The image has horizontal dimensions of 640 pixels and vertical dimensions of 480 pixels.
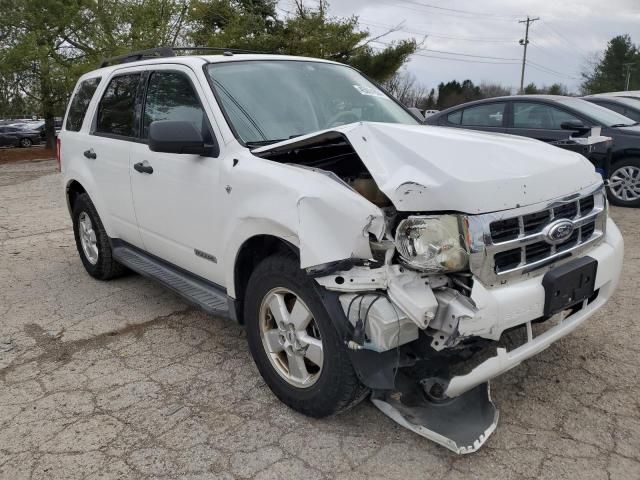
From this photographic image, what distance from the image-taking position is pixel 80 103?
5.21m

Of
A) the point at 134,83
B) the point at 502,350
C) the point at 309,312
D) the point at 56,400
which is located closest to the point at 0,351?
the point at 56,400

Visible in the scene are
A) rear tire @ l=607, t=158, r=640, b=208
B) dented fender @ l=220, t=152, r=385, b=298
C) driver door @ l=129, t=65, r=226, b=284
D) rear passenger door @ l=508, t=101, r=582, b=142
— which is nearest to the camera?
dented fender @ l=220, t=152, r=385, b=298

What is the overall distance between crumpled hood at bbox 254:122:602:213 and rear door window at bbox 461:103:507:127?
620 cm

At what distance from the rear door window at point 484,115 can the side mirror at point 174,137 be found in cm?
662

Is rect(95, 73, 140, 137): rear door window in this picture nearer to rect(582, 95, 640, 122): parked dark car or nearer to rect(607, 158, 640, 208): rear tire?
rect(607, 158, 640, 208): rear tire

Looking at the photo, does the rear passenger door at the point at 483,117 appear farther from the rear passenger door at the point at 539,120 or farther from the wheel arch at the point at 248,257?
the wheel arch at the point at 248,257

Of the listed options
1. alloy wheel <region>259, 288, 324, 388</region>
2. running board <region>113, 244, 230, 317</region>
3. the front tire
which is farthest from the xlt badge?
alloy wheel <region>259, 288, 324, 388</region>

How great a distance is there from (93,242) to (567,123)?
614 centimetres

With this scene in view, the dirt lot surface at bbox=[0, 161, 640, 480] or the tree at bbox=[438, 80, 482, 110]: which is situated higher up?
the dirt lot surface at bbox=[0, 161, 640, 480]

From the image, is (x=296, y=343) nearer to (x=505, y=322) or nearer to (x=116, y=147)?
(x=505, y=322)

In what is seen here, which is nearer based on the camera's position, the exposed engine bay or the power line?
the exposed engine bay

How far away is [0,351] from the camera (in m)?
3.87

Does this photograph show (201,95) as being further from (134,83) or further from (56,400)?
(56,400)

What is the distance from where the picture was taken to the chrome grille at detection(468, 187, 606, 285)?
7.48ft
